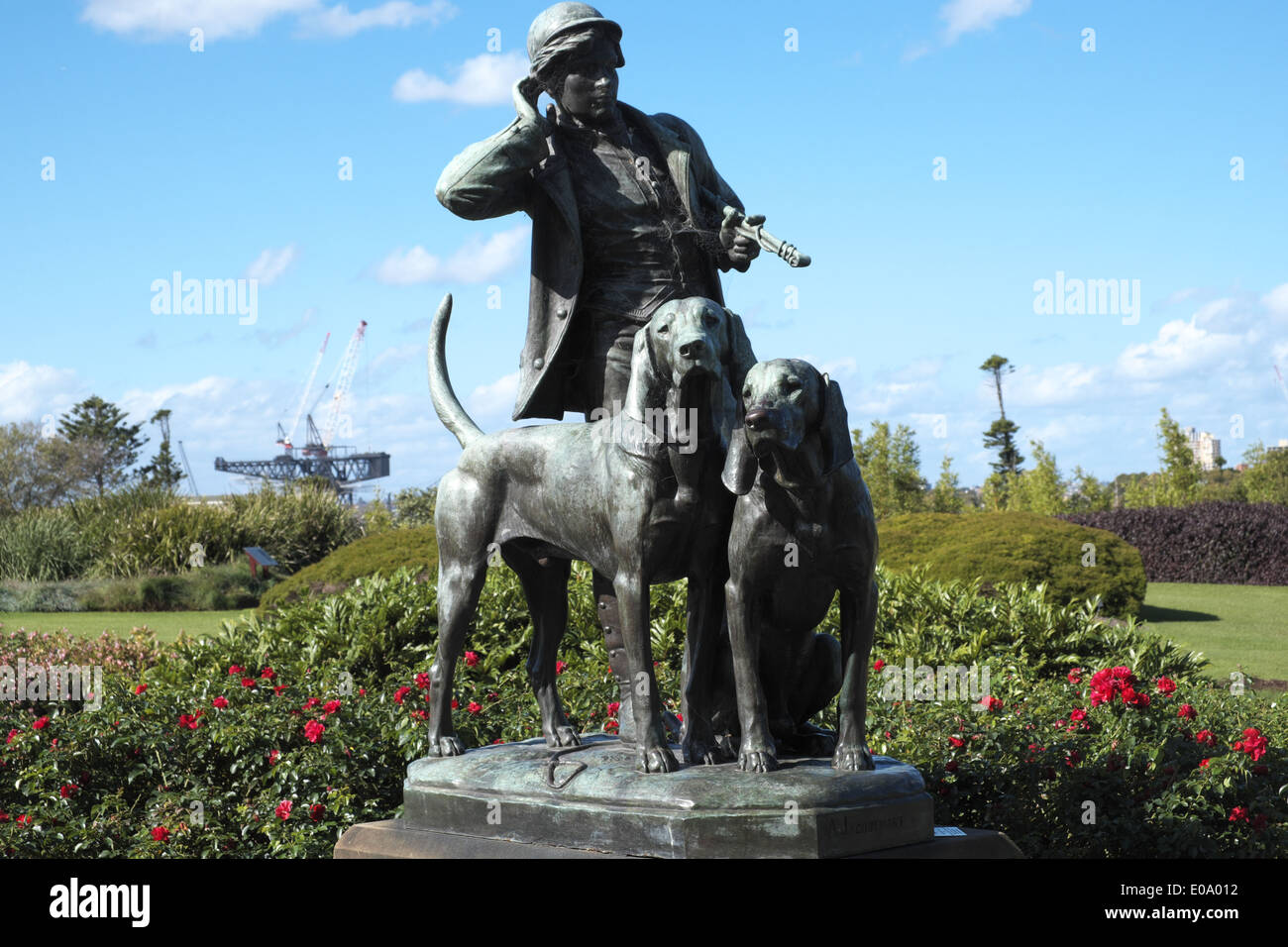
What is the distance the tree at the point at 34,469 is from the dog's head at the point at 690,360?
149 ft

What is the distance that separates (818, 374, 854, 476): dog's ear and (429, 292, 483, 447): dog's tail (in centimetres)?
165

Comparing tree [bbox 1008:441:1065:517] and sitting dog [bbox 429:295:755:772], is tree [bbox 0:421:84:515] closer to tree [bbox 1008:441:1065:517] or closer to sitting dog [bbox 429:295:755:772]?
tree [bbox 1008:441:1065:517]

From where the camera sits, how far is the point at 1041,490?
28.7m

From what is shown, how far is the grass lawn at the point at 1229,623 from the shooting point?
1257cm

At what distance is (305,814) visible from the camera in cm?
598

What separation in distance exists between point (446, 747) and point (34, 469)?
47034mm

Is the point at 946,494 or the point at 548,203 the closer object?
the point at 548,203

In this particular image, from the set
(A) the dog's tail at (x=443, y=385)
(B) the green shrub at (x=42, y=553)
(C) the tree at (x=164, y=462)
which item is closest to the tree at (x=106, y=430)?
(C) the tree at (x=164, y=462)

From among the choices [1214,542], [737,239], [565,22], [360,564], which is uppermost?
[565,22]

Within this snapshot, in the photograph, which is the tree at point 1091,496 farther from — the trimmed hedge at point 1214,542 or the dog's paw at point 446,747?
the dog's paw at point 446,747

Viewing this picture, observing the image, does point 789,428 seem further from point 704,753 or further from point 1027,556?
point 1027,556
